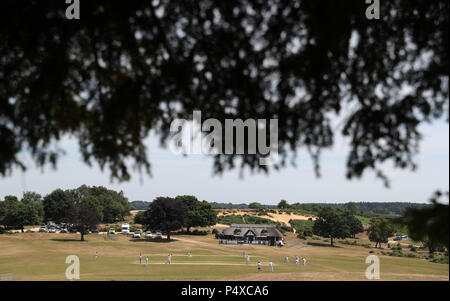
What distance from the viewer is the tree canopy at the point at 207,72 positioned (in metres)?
6.31

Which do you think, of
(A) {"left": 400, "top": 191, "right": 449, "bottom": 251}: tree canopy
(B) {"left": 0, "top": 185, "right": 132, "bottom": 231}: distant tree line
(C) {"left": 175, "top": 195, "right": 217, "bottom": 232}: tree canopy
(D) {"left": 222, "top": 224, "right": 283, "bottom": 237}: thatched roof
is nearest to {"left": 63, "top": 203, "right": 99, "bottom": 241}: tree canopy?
(B) {"left": 0, "top": 185, "right": 132, "bottom": 231}: distant tree line

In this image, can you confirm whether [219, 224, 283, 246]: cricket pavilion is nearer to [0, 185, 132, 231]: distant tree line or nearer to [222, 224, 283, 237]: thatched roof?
[222, 224, 283, 237]: thatched roof

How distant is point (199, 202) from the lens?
91.2 meters

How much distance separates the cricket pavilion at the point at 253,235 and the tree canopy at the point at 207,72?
69375mm

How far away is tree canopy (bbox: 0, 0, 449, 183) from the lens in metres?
6.31

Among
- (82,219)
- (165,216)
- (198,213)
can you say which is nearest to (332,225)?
(198,213)

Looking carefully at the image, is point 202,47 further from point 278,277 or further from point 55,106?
point 278,277

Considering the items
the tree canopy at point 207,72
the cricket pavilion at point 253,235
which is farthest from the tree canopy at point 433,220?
the cricket pavilion at point 253,235

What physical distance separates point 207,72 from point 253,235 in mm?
73854

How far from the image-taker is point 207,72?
698 centimetres

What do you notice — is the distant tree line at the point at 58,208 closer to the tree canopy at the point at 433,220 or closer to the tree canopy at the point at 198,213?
the tree canopy at the point at 198,213

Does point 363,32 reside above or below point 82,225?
above

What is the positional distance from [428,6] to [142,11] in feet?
17.5
